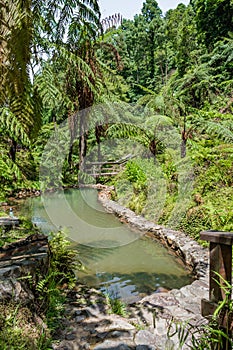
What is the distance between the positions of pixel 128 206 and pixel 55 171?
Answer: 372cm

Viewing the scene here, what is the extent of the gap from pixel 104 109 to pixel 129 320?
8837 millimetres

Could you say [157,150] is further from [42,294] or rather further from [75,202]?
[42,294]

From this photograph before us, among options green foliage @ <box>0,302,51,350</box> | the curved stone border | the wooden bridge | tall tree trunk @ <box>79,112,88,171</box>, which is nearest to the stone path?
green foliage @ <box>0,302,51,350</box>

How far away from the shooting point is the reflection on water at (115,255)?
3.26 m

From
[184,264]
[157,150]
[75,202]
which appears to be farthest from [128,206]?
[184,264]

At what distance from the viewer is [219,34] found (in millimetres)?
13422

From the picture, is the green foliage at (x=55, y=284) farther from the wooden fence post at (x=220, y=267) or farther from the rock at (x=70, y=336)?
the wooden fence post at (x=220, y=267)

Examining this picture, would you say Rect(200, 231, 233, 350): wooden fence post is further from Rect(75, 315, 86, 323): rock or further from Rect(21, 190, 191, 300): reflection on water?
Rect(21, 190, 191, 300): reflection on water

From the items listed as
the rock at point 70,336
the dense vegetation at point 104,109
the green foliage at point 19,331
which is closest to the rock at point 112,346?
the rock at point 70,336

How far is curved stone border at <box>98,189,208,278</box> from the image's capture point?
346 centimetres

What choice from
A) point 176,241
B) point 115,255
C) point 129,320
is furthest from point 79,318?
point 176,241

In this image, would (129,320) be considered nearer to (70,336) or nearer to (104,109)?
(70,336)

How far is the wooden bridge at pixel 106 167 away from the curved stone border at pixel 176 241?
3890mm

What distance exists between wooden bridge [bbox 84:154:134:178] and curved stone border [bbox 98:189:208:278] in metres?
3.89
